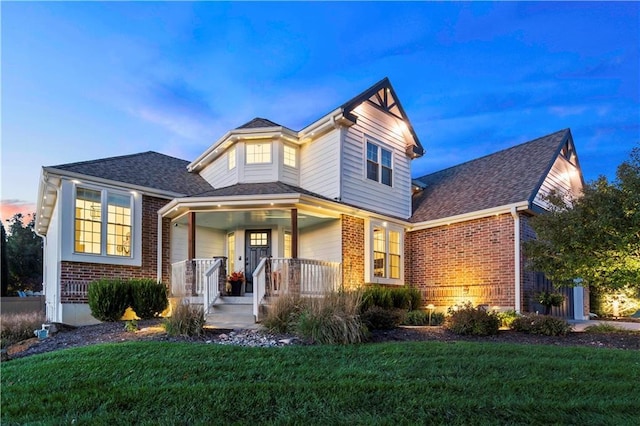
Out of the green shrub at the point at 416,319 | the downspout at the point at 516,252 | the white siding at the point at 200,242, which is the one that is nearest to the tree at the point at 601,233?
the downspout at the point at 516,252

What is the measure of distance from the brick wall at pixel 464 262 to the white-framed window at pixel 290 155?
502 cm

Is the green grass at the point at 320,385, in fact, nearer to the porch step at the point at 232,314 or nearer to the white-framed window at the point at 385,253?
the porch step at the point at 232,314

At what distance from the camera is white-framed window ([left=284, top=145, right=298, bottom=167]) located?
48.7ft

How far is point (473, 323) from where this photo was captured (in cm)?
893

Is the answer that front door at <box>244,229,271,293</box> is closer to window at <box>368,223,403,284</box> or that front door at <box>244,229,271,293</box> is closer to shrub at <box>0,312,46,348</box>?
window at <box>368,223,403,284</box>

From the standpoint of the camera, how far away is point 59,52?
1234cm

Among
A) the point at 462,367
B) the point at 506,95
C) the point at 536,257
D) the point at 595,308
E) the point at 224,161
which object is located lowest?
the point at 595,308

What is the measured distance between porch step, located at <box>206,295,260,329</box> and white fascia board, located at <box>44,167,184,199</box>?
417 cm

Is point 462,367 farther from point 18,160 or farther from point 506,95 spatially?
point 506,95

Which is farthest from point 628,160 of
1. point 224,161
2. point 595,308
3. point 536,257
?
point 224,161

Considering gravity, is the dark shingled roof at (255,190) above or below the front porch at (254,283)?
above

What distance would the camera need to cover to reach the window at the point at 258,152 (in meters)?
14.6

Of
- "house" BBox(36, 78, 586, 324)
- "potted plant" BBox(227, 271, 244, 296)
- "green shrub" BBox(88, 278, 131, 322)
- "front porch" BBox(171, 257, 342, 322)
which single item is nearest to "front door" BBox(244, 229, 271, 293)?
"house" BBox(36, 78, 586, 324)

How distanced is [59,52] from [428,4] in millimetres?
11790
